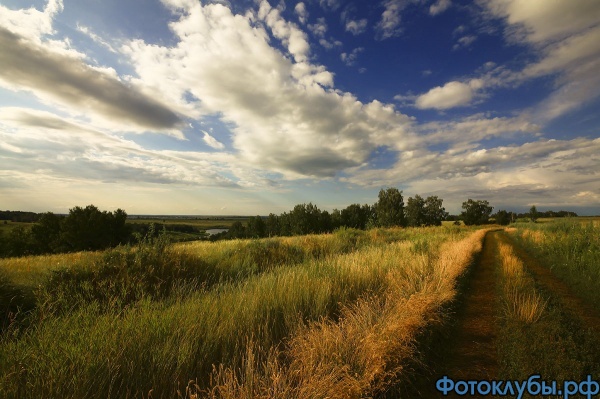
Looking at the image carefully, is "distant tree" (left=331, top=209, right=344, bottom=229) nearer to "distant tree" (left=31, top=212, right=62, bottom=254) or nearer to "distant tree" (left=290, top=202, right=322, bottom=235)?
"distant tree" (left=290, top=202, right=322, bottom=235)

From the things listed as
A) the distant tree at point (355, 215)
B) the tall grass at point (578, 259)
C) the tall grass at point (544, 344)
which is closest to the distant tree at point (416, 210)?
the distant tree at point (355, 215)

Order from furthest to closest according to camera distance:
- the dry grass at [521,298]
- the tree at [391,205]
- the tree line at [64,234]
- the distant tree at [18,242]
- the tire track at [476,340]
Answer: the tree at [391,205] < the tree line at [64,234] < the distant tree at [18,242] < the dry grass at [521,298] < the tire track at [476,340]

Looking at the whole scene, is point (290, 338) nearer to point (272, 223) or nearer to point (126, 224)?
point (126, 224)

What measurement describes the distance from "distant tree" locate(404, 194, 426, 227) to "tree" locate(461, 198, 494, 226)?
33.5 metres

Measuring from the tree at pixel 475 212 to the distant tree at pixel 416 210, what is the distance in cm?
3348

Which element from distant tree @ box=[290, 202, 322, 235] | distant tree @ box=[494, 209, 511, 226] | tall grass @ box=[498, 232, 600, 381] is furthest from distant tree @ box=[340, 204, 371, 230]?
tall grass @ box=[498, 232, 600, 381]

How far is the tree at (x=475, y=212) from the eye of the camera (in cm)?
9881

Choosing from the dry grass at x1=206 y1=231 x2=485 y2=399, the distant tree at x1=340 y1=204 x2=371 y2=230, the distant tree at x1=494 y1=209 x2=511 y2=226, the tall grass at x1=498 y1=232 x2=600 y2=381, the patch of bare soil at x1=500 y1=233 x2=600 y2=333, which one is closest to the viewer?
the dry grass at x1=206 y1=231 x2=485 y2=399

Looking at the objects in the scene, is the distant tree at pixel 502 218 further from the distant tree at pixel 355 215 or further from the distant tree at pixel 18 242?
the distant tree at pixel 18 242

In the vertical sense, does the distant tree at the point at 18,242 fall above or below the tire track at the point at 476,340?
below

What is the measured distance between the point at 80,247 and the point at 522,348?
64688mm

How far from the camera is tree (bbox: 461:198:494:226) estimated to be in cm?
9881

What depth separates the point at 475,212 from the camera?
99062 mm

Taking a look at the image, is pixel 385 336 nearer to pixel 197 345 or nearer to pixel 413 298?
pixel 413 298
